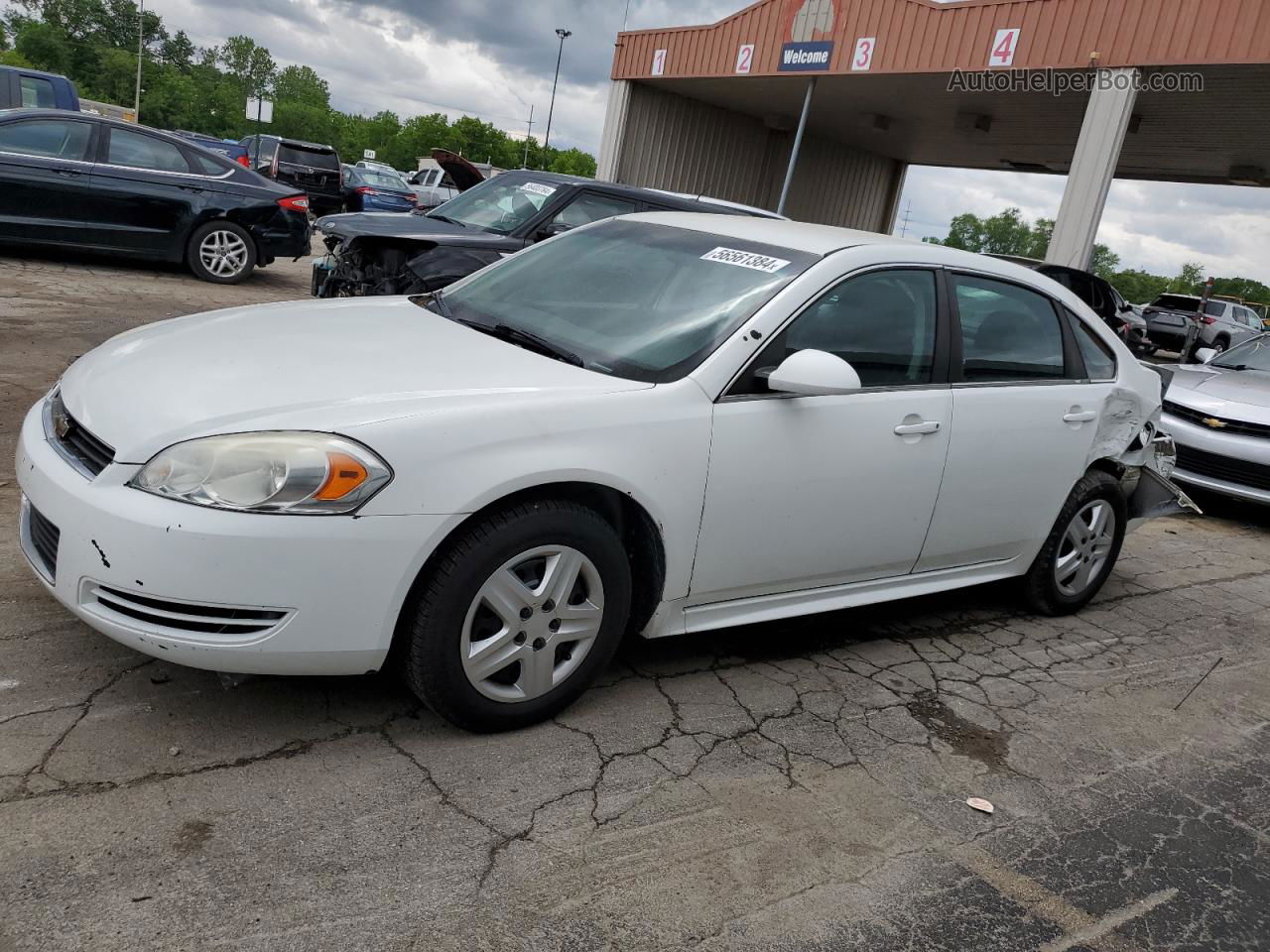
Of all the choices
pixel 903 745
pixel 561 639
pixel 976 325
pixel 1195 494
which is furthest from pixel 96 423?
pixel 1195 494

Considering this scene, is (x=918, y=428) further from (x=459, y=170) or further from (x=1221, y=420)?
(x=459, y=170)

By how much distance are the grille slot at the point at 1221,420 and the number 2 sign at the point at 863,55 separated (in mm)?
10377

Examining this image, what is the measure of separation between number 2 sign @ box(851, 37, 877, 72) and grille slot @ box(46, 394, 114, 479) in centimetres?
1565

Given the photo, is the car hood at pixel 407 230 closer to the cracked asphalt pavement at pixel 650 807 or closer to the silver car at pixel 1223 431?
the cracked asphalt pavement at pixel 650 807

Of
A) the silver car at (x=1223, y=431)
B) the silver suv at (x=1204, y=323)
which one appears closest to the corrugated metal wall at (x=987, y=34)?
the silver car at (x=1223, y=431)

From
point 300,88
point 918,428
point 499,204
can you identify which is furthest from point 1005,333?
point 300,88

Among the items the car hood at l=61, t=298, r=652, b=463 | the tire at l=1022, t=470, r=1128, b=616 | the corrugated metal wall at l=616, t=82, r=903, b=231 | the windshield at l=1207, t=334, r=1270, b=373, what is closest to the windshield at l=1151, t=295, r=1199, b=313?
the corrugated metal wall at l=616, t=82, r=903, b=231

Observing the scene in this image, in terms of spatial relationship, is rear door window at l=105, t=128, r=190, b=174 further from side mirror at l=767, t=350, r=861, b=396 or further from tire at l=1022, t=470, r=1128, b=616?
tire at l=1022, t=470, r=1128, b=616

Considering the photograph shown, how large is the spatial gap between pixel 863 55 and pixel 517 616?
1578 cm

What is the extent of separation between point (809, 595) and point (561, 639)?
106 centimetres

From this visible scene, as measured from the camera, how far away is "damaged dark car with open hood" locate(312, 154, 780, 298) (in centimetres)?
716

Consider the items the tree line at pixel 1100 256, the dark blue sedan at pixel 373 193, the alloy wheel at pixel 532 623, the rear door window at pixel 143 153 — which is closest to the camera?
the alloy wheel at pixel 532 623

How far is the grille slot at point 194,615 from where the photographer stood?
2.51 metres

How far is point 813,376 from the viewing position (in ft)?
10.2
